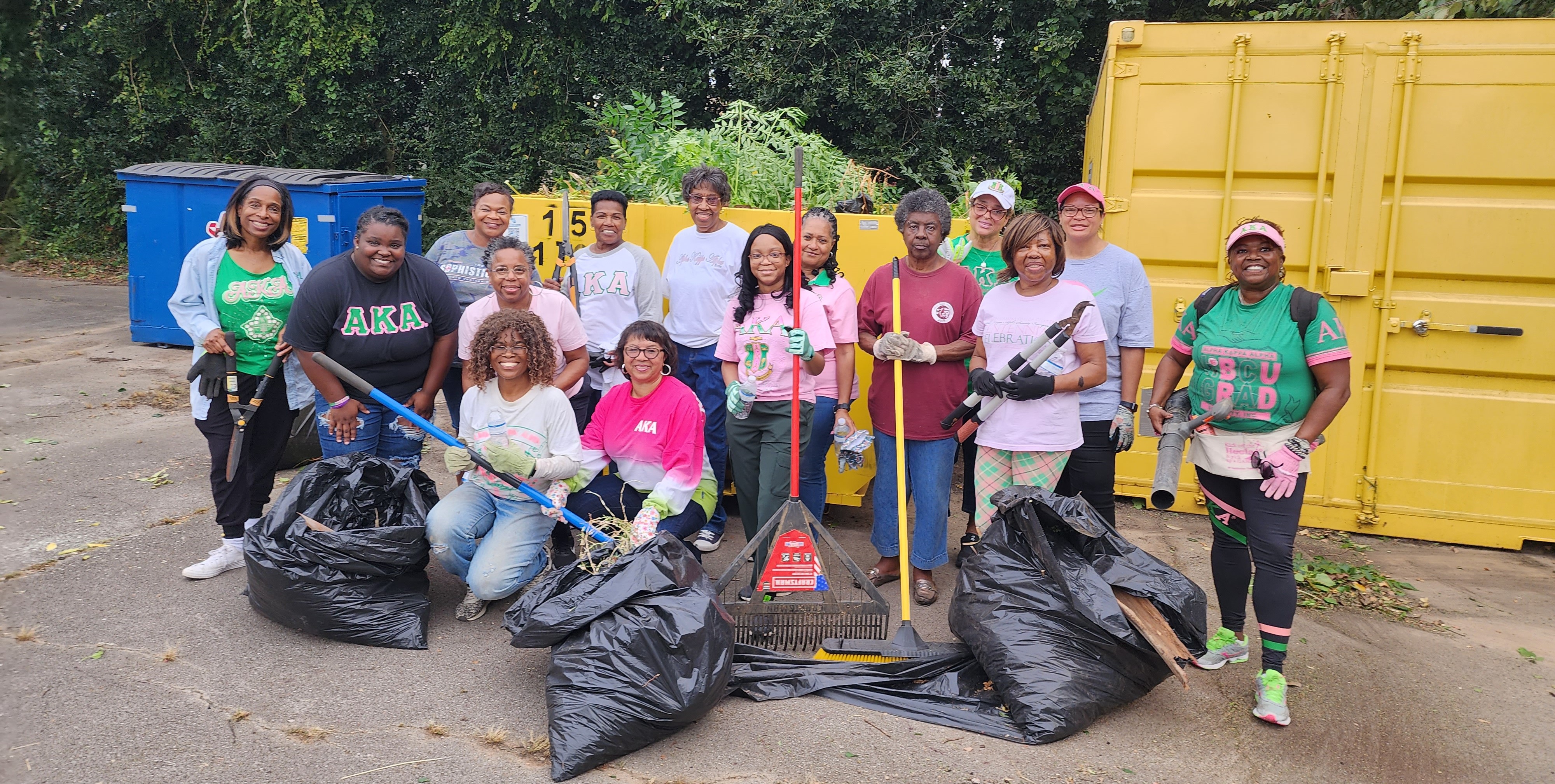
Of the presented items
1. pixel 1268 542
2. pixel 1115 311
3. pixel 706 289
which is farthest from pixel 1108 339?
pixel 706 289

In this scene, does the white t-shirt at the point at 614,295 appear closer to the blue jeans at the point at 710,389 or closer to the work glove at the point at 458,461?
the blue jeans at the point at 710,389

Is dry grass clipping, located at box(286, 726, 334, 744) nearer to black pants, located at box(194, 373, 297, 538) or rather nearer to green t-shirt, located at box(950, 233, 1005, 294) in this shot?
black pants, located at box(194, 373, 297, 538)

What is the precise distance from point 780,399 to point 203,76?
13.1m

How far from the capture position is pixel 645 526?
4008mm

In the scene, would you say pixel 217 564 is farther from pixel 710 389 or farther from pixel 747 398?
pixel 747 398

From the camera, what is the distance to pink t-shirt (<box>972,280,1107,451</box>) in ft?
13.1

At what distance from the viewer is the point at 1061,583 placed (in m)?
3.46

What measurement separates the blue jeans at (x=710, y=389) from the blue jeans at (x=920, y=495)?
861 millimetres

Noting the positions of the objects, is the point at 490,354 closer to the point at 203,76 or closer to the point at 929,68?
the point at 929,68

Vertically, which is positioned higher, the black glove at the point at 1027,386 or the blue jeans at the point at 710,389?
the black glove at the point at 1027,386

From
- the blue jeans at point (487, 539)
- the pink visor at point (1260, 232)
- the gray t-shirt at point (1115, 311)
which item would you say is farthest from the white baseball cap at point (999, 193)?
the blue jeans at point (487, 539)

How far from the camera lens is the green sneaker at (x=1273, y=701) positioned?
352 cm

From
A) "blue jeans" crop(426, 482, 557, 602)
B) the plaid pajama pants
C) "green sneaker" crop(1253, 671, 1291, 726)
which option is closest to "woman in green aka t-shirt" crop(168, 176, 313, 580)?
"blue jeans" crop(426, 482, 557, 602)

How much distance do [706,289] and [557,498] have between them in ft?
4.69
